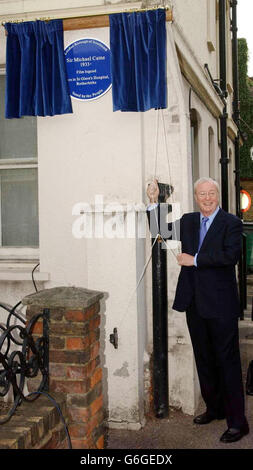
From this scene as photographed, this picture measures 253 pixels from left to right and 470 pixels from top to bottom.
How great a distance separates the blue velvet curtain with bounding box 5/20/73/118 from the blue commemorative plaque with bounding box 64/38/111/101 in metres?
0.10

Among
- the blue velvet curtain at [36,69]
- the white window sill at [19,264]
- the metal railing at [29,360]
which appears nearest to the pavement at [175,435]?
the metal railing at [29,360]

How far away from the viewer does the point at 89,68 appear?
503cm

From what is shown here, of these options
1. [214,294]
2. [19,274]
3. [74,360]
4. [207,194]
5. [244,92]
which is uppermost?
[244,92]

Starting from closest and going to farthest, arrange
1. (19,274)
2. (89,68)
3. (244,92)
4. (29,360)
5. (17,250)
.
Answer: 1. (29,360)
2. (89,68)
3. (19,274)
4. (17,250)
5. (244,92)

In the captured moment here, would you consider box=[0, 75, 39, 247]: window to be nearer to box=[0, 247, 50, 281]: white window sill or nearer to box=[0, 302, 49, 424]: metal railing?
box=[0, 247, 50, 281]: white window sill

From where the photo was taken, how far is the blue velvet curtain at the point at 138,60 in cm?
482

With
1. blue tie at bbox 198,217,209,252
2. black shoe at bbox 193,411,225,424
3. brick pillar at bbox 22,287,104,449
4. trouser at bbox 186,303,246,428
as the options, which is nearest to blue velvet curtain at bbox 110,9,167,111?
blue tie at bbox 198,217,209,252

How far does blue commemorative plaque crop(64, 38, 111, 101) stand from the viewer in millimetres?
4980

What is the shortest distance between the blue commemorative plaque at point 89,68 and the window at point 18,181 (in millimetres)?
768

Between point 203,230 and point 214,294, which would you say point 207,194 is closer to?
point 203,230

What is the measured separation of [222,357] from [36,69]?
3110mm

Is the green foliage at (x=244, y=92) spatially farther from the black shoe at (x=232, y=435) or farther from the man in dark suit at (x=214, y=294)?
the black shoe at (x=232, y=435)

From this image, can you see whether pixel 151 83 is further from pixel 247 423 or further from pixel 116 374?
pixel 247 423

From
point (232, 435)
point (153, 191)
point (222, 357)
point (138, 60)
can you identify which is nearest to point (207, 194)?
point (153, 191)
